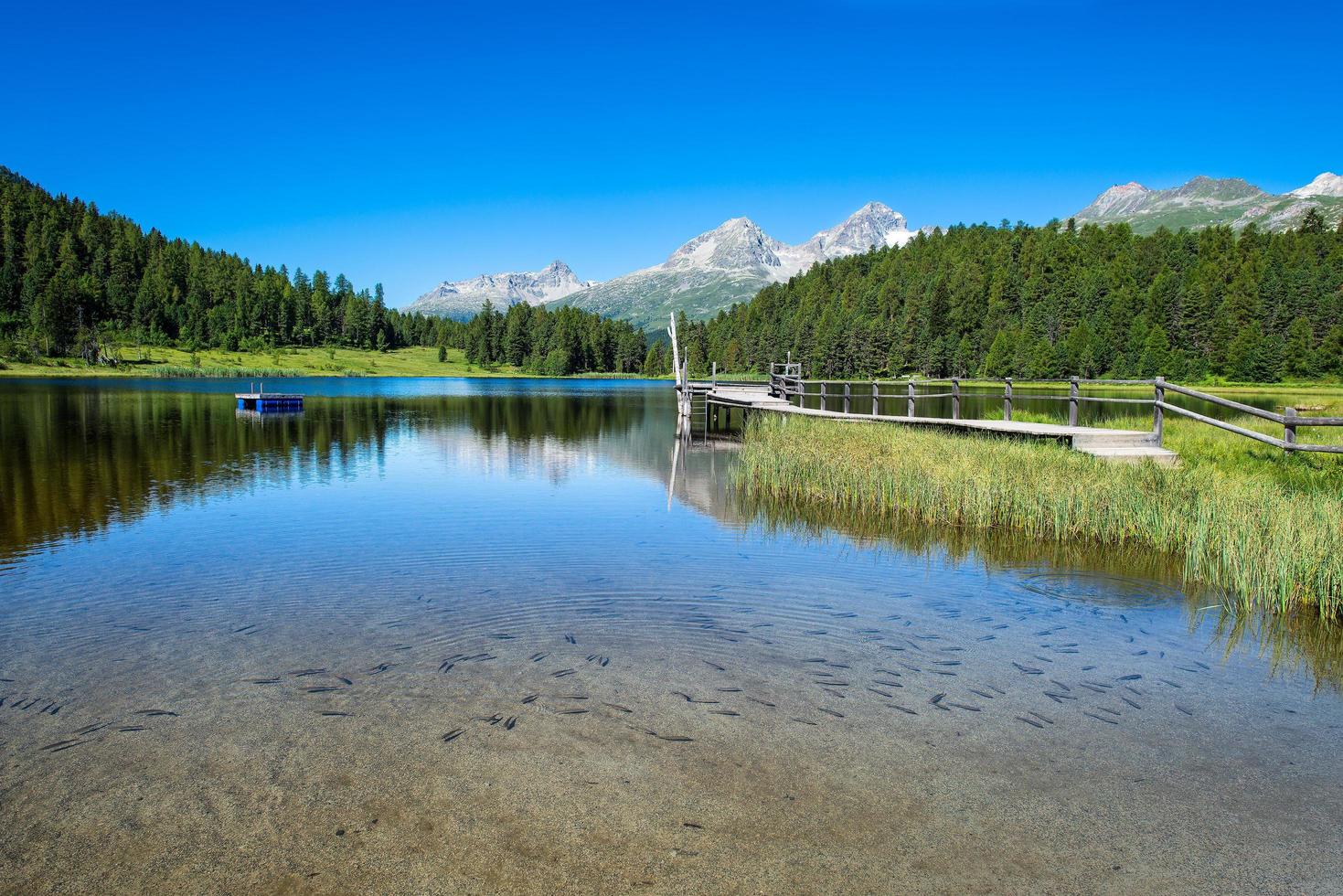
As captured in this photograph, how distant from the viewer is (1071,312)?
445 feet

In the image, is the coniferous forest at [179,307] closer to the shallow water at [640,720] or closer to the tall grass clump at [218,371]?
the tall grass clump at [218,371]

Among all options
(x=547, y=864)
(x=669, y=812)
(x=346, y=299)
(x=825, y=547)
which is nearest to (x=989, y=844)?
(x=669, y=812)

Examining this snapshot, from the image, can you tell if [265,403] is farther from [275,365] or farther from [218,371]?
[275,365]

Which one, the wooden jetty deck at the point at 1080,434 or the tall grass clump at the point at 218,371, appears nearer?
the wooden jetty deck at the point at 1080,434

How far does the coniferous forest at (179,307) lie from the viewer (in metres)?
141

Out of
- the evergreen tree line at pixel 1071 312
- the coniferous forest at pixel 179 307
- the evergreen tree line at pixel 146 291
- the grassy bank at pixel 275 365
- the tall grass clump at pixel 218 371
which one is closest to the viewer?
the evergreen tree line at pixel 1071 312

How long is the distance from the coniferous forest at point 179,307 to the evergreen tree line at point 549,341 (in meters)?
0.30

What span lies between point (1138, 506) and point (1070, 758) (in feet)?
31.9

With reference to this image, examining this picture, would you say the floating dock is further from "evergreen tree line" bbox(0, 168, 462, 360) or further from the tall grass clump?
"evergreen tree line" bbox(0, 168, 462, 360)

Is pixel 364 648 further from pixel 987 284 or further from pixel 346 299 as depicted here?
pixel 346 299

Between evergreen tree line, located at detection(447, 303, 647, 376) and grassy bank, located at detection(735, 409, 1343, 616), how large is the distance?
161200 millimetres

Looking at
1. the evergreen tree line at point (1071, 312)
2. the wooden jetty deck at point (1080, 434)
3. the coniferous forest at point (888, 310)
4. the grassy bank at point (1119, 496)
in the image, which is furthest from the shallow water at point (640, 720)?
the coniferous forest at point (888, 310)

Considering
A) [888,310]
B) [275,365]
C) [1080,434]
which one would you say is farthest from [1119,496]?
[888,310]

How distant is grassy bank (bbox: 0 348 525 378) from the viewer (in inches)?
4545
